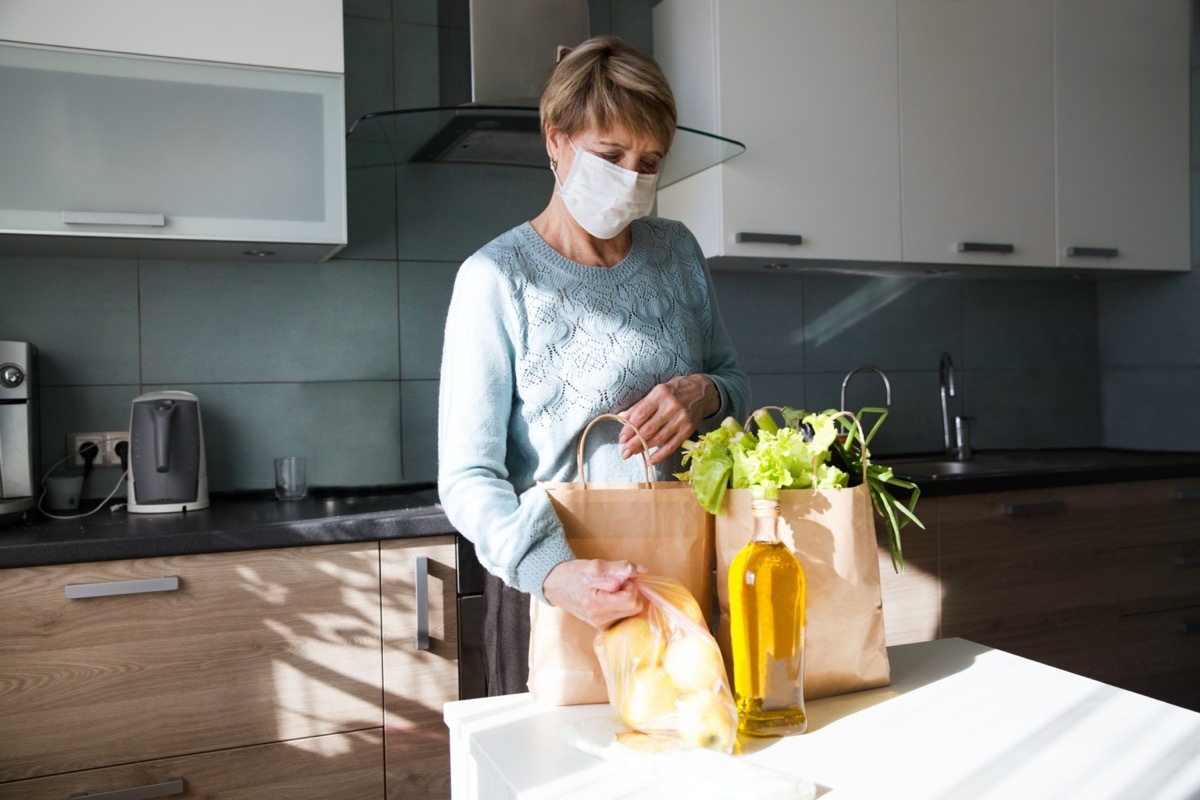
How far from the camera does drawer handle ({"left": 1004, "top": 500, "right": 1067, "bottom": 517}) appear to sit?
2459 millimetres

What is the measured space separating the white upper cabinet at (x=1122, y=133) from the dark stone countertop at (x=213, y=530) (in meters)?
1.99

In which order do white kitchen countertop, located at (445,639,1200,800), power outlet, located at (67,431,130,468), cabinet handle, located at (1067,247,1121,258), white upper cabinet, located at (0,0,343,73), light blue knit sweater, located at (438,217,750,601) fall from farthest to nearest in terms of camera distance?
cabinet handle, located at (1067,247,1121,258) < power outlet, located at (67,431,130,468) < white upper cabinet, located at (0,0,343,73) < light blue knit sweater, located at (438,217,750,601) < white kitchen countertop, located at (445,639,1200,800)

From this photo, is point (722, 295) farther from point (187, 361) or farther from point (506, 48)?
point (187, 361)

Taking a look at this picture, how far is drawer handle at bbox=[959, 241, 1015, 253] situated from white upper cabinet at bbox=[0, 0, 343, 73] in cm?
163

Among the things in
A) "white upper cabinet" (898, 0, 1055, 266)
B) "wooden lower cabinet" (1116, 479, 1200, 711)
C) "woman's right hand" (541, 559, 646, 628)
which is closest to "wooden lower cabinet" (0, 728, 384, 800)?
"woman's right hand" (541, 559, 646, 628)

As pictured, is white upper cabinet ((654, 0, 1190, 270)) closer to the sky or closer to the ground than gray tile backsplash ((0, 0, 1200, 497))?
closer to the sky

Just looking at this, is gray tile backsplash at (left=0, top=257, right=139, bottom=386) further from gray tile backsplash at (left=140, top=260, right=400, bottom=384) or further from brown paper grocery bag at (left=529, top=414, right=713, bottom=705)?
brown paper grocery bag at (left=529, top=414, right=713, bottom=705)

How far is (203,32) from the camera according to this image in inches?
79.3

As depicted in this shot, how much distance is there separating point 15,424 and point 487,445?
138 centimetres

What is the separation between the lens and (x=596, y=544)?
1026 millimetres

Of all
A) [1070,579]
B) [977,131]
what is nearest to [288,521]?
[1070,579]

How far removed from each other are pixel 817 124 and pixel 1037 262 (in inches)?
31.0

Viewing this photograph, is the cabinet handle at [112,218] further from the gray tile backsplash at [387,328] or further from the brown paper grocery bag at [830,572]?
the brown paper grocery bag at [830,572]

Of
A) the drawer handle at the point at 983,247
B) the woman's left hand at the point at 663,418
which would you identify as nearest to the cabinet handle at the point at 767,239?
the drawer handle at the point at 983,247
